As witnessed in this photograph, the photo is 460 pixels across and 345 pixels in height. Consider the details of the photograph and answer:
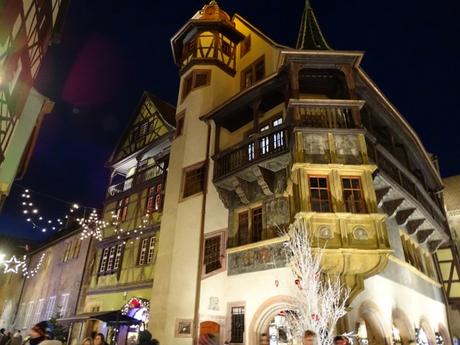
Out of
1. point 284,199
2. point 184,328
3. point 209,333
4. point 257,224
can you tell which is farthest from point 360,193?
point 184,328

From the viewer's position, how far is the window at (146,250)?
1670 cm

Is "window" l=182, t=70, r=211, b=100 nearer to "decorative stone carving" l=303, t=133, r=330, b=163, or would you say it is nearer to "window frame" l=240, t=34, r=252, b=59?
"window frame" l=240, t=34, r=252, b=59

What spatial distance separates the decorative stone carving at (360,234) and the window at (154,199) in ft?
33.6

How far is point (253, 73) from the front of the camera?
642 inches

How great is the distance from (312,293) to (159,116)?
13902 millimetres

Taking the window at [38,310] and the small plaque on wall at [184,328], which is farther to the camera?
the window at [38,310]

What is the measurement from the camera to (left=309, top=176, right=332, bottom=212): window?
10344mm

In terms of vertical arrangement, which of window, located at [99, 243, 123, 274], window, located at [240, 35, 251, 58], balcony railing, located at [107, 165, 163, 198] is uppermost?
window, located at [240, 35, 251, 58]

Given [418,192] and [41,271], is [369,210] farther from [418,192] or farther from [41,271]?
[41,271]

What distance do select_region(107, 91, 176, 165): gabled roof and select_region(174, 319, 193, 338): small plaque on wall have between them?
989cm

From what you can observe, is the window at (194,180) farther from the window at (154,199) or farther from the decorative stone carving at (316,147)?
the decorative stone carving at (316,147)

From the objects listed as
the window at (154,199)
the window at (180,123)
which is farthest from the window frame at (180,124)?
the window at (154,199)

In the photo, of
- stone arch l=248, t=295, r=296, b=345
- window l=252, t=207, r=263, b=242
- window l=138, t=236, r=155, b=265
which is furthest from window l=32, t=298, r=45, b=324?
stone arch l=248, t=295, r=296, b=345

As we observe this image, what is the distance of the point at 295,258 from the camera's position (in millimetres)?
9617
